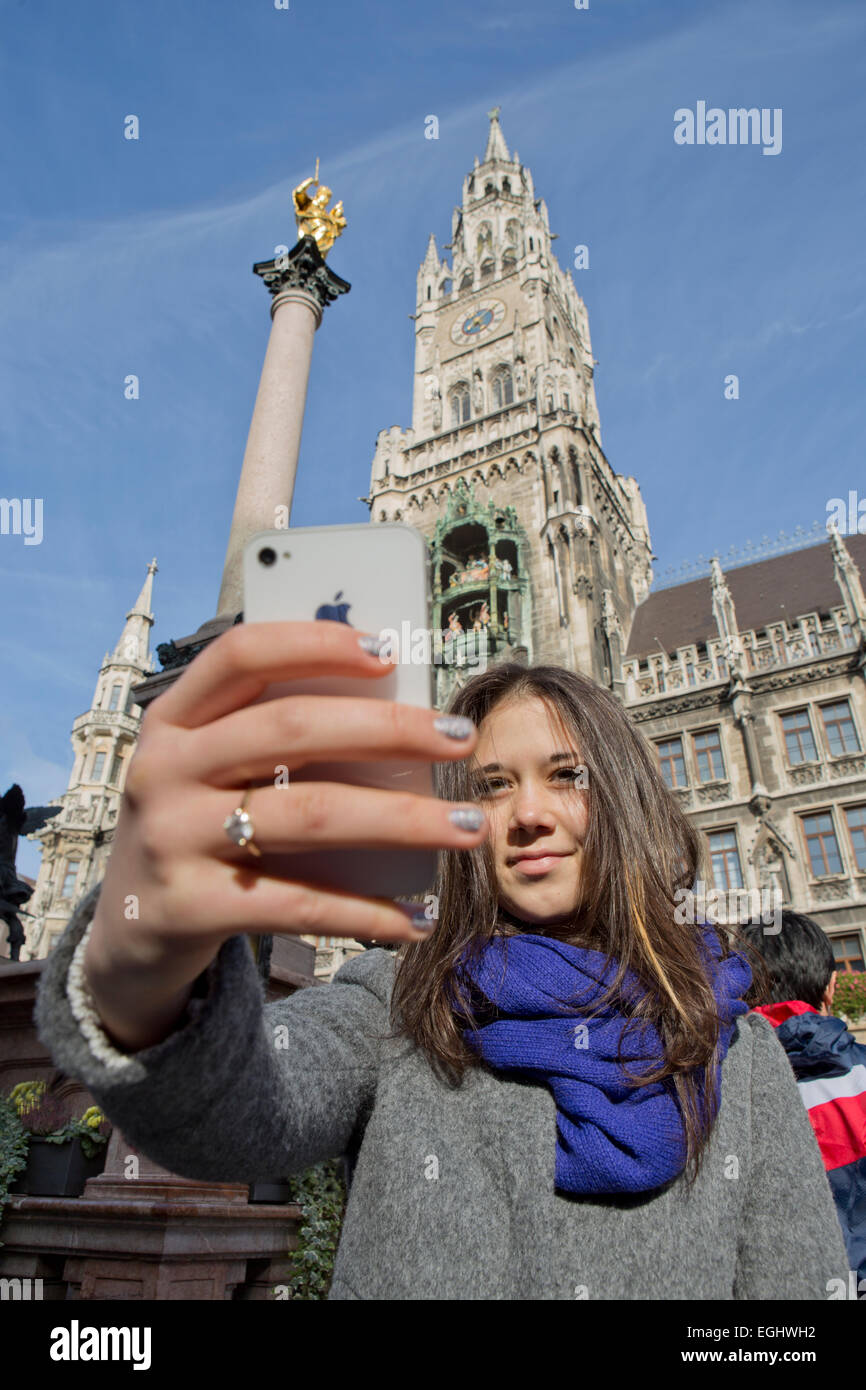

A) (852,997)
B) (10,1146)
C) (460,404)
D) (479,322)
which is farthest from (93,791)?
(10,1146)

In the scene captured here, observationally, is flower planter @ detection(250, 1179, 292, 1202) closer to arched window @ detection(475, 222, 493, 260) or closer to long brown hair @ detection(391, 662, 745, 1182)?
long brown hair @ detection(391, 662, 745, 1182)

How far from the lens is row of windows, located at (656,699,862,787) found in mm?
20422

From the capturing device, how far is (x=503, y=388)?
36125mm

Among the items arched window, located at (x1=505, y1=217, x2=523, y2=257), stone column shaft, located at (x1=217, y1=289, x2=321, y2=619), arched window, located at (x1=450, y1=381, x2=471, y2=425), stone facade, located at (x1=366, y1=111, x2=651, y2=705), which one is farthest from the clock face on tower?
stone column shaft, located at (x1=217, y1=289, x2=321, y2=619)

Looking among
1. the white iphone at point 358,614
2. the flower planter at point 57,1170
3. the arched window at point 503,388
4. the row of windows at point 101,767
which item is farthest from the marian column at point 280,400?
the row of windows at point 101,767

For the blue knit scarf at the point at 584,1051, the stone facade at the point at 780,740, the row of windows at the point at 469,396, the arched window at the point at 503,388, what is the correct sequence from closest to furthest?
the blue knit scarf at the point at 584,1051, the stone facade at the point at 780,740, the arched window at the point at 503,388, the row of windows at the point at 469,396

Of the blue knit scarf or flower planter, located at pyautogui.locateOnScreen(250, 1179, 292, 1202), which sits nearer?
the blue knit scarf

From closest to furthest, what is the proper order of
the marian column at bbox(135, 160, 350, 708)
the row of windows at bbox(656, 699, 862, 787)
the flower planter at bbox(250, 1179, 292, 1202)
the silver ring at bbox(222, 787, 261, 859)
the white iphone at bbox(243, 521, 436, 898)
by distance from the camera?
1. the silver ring at bbox(222, 787, 261, 859)
2. the white iphone at bbox(243, 521, 436, 898)
3. the flower planter at bbox(250, 1179, 292, 1202)
4. the marian column at bbox(135, 160, 350, 708)
5. the row of windows at bbox(656, 699, 862, 787)

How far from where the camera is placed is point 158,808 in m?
0.88

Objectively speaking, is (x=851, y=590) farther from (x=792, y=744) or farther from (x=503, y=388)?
(x=503, y=388)

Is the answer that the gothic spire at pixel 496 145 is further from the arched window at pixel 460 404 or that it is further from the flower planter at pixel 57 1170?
the flower planter at pixel 57 1170

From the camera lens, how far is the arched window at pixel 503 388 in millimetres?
35625

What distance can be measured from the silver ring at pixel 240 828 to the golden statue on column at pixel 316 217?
12260 millimetres

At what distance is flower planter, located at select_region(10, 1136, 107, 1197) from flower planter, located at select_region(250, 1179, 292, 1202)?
1169 mm
